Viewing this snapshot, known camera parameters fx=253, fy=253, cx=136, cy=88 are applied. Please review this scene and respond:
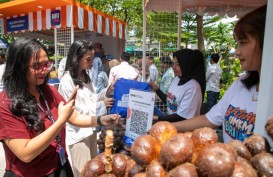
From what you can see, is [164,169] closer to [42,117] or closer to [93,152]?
[42,117]

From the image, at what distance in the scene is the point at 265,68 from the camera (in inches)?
46.5

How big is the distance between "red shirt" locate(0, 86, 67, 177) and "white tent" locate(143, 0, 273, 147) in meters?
1.37

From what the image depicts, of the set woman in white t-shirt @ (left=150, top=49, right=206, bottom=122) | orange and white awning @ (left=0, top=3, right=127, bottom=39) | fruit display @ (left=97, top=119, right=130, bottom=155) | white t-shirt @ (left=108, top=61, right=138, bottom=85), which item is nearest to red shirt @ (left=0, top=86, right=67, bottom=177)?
fruit display @ (left=97, top=119, right=130, bottom=155)

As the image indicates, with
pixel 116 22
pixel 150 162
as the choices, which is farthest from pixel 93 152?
pixel 116 22

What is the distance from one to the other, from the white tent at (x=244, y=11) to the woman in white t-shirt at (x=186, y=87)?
129cm

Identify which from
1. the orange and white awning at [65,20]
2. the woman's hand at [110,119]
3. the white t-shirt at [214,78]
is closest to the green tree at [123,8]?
the orange and white awning at [65,20]

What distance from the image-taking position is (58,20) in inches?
301

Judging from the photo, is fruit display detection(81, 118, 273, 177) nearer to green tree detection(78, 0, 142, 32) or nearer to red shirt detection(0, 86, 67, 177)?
red shirt detection(0, 86, 67, 177)

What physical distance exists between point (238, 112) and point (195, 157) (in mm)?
→ 821

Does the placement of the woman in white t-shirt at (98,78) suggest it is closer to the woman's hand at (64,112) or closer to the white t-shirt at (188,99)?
the white t-shirt at (188,99)

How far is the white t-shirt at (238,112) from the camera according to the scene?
5.19 ft

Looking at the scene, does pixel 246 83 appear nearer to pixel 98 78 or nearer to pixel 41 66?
pixel 41 66

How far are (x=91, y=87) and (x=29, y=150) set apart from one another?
1.58 metres

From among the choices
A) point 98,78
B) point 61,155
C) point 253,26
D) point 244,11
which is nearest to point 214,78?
point 244,11
